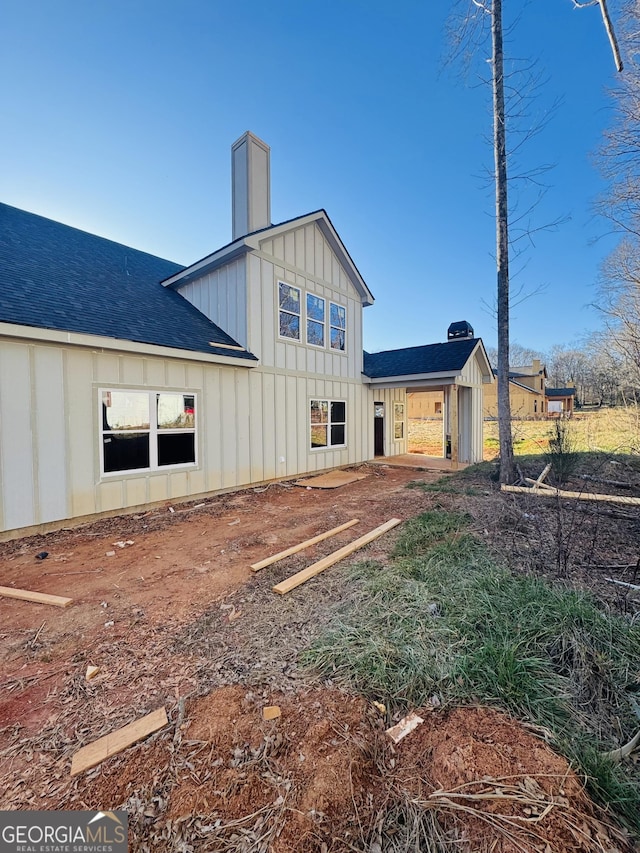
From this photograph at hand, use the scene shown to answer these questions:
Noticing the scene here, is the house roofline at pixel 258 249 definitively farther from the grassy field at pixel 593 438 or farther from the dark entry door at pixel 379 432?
the grassy field at pixel 593 438

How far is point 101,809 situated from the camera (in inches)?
57.2

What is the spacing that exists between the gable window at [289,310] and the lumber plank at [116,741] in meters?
8.56

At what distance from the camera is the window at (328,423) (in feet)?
A: 34.2

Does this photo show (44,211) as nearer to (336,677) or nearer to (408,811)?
(336,677)

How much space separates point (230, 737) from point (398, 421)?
13676 mm

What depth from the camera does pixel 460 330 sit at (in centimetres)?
1453

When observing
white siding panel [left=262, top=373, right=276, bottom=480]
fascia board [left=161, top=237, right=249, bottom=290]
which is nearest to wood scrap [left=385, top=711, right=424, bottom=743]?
white siding panel [left=262, top=373, right=276, bottom=480]

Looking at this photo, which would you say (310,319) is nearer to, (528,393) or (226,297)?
(226,297)

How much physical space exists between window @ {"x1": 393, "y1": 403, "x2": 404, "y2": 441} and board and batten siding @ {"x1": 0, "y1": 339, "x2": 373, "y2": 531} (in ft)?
19.8

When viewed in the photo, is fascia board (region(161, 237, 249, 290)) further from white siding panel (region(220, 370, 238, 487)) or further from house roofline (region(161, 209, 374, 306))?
white siding panel (region(220, 370, 238, 487))

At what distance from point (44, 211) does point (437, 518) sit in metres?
12.9

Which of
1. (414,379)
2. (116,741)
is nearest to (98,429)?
(116,741)

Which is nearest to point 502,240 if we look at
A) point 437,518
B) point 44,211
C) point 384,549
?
point 437,518

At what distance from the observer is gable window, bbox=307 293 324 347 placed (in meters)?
10.2
